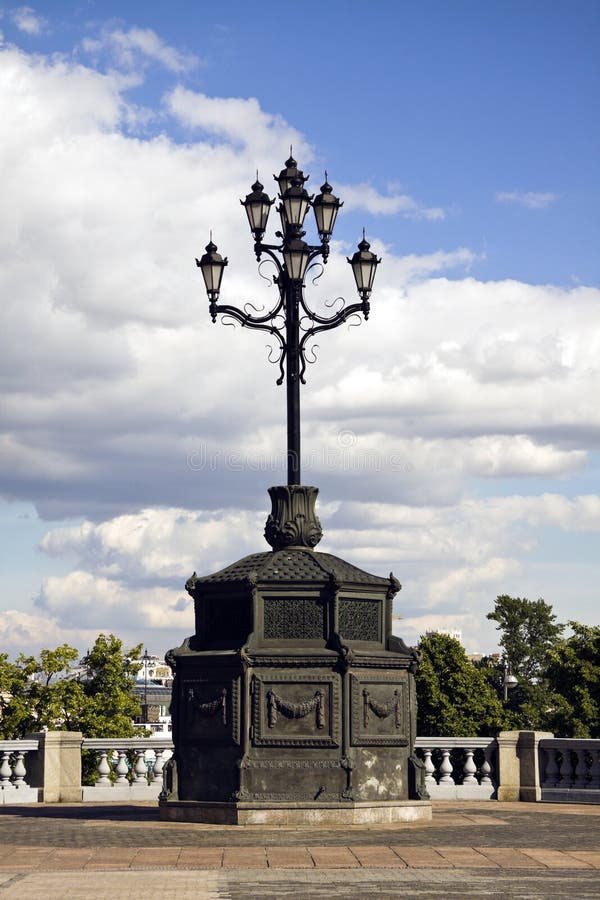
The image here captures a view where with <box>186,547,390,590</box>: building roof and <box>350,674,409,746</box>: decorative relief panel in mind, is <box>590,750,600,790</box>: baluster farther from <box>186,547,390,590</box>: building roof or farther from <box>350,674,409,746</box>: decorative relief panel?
<box>186,547,390,590</box>: building roof

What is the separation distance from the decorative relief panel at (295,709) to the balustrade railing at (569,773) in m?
5.82

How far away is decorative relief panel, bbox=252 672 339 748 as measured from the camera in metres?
18.3

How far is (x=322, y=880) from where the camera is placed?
12750 millimetres

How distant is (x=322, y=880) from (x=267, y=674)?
569cm

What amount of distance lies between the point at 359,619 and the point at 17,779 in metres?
7.58

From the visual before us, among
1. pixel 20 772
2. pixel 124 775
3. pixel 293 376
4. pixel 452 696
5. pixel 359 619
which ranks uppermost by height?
pixel 293 376

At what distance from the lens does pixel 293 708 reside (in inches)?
719

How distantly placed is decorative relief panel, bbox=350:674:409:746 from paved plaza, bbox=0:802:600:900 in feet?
3.74

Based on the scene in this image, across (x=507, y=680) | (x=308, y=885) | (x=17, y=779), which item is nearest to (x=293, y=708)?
(x=308, y=885)

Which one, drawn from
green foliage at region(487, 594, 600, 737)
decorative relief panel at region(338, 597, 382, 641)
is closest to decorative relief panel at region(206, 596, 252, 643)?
decorative relief panel at region(338, 597, 382, 641)

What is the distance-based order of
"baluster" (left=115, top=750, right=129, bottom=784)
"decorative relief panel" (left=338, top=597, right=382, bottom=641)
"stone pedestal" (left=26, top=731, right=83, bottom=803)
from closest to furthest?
"decorative relief panel" (left=338, top=597, right=382, bottom=641), "stone pedestal" (left=26, top=731, right=83, bottom=803), "baluster" (left=115, top=750, right=129, bottom=784)

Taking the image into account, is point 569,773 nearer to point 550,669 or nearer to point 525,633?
point 550,669

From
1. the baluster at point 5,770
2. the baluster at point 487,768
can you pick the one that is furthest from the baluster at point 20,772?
the baluster at point 487,768

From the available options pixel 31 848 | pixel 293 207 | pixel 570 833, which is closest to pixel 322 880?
pixel 31 848
